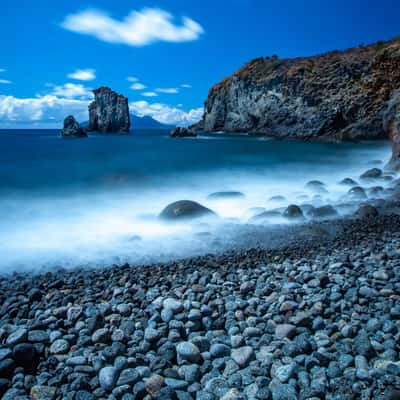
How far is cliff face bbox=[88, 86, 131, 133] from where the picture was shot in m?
86.8

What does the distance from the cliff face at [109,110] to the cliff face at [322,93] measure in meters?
36.0

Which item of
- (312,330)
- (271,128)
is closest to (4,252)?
(312,330)

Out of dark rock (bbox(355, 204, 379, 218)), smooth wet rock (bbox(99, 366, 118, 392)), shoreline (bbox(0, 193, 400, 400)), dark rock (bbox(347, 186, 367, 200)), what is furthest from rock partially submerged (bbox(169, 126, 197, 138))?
smooth wet rock (bbox(99, 366, 118, 392))

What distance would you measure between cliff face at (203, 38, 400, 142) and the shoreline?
33397mm

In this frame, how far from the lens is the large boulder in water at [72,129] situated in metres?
65.6

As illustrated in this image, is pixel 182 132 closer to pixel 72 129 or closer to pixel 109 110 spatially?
pixel 72 129

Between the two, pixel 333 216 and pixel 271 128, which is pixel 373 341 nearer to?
pixel 333 216

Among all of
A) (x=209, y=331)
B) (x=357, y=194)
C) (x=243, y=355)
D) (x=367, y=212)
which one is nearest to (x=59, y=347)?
(x=209, y=331)

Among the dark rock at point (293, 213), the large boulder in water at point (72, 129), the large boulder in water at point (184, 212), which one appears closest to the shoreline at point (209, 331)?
the dark rock at point (293, 213)

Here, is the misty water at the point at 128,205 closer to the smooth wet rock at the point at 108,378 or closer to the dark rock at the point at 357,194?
the dark rock at the point at 357,194

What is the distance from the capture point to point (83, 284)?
192 inches

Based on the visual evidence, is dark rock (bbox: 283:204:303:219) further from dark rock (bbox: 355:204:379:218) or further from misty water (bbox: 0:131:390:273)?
dark rock (bbox: 355:204:379:218)

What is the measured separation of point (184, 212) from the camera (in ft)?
29.1

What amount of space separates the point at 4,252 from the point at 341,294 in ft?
20.7
